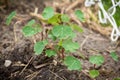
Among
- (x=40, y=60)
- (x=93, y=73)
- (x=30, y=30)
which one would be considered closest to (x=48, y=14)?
(x=30, y=30)

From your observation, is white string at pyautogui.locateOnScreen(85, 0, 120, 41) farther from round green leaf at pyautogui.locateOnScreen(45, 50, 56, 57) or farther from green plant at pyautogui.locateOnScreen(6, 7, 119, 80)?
round green leaf at pyautogui.locateOnScreen(45, 50, 56, 57)

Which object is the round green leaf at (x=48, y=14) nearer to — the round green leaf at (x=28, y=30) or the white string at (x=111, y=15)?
the round green leaf at (x=28, y=30)

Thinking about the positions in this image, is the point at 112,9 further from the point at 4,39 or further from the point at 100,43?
the point at 4,39

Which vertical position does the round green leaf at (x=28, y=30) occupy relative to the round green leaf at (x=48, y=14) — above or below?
below

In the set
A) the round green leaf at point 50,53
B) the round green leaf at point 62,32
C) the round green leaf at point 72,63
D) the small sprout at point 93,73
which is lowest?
the small sprout at point 93,73

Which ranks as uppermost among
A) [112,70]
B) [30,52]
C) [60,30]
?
[60,30]

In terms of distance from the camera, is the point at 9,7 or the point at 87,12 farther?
the point at 87,12

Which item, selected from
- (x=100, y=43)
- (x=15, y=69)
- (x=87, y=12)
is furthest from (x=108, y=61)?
(x=87, y=12)

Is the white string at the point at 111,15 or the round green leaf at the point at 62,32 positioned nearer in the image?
the round green leaf at the point at 62,32

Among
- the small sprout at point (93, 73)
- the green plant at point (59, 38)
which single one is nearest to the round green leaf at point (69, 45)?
the green plant at point (59, 38)

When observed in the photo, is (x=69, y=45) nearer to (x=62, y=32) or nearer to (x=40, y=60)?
(x=62, y=32)
